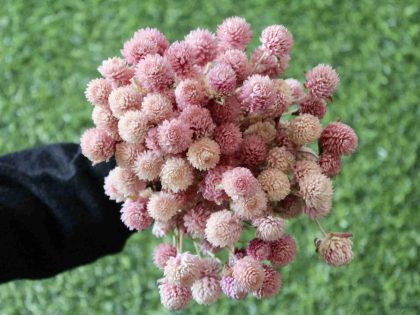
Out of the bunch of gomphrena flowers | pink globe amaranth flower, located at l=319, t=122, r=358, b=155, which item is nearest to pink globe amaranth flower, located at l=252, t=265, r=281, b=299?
the bunch of gomphrena flowers

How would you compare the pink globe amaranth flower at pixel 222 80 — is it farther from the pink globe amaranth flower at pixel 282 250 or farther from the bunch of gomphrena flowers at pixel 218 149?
the pink globe amaranth flower at pixel 282 250

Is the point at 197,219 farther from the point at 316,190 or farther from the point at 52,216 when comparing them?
the point at 52,216

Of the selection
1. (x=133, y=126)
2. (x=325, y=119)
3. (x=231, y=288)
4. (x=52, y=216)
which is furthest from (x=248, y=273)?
(x=325, y=119)

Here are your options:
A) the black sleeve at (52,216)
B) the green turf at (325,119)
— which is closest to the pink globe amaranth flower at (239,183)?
the black sleeve at (52,216)

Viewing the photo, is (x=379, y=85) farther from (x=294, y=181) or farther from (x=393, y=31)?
(x=294, y=181)

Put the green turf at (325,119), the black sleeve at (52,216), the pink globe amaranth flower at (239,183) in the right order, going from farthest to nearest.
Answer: the green turf at (325,119)
the black sleeve at (52,216)
the pink globe amaranth flower at (239,183)

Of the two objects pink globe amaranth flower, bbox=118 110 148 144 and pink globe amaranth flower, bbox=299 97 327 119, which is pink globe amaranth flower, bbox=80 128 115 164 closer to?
pink globe amaranth flower, bbox=118 110 148 144
